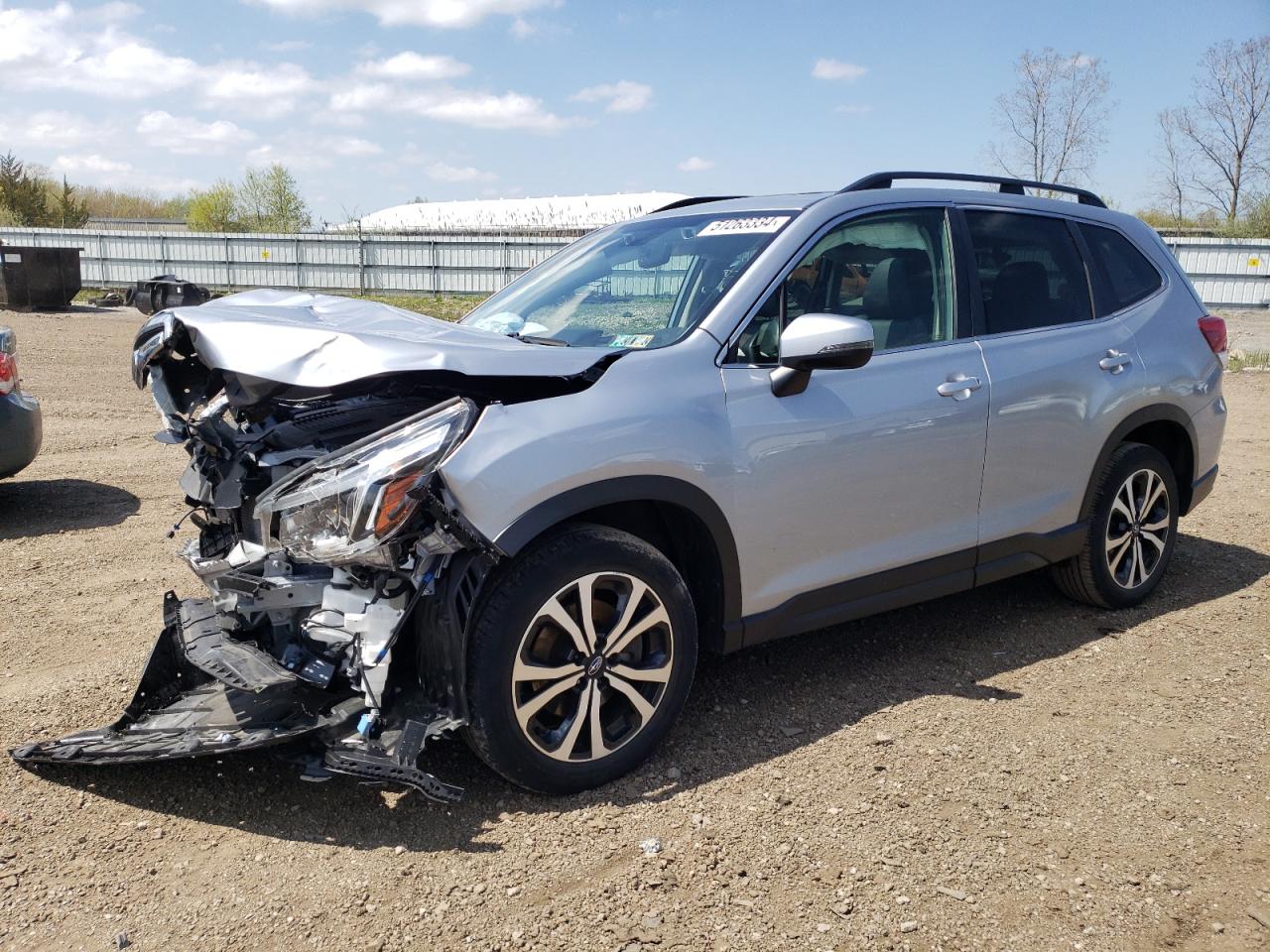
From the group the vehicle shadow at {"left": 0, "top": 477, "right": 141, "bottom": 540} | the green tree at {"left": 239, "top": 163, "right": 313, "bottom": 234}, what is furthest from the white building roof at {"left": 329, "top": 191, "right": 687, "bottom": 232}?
the vehicle shadow at {"left": 0, "top": 477, "right": 141, "bottom": 540}

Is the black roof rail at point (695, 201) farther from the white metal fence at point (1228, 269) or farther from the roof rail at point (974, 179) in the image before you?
the white metal fence at point (1228, 269)

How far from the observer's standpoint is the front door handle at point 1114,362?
15.1ft

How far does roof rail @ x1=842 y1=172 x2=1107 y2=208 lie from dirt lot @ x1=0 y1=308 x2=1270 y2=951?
202 centimetres

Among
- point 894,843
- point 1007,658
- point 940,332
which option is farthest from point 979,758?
point 940,332

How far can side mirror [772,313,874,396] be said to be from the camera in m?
3.33

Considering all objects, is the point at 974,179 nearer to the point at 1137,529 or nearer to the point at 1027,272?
the point at 1027,272

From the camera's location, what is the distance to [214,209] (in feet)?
194

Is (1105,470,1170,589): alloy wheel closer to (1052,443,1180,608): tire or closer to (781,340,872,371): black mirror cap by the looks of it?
(1052,443,1180,608): tire

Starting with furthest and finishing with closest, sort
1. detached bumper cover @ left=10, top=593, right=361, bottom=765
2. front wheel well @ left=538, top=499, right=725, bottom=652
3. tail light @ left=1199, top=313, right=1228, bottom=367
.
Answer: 1. tail light @ left=1199, top=313, right=1228, bottom=367
2. front wheel well @ left=538, top=499, right=725, bottom=652
3. detached bumper cover @ left=10, top=593, right=361, bottom=765

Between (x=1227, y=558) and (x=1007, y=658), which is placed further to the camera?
(x=1227, y=558)

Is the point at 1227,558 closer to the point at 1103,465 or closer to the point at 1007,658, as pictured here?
the point at 1103,465

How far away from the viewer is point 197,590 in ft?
16.7

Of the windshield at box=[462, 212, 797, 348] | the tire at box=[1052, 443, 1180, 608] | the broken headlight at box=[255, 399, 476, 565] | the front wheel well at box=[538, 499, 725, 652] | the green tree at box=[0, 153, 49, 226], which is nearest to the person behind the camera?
the broken headlight at box=[255, 399, 476, 565]

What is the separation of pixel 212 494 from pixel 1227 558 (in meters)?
5.53
